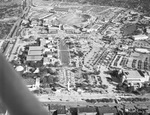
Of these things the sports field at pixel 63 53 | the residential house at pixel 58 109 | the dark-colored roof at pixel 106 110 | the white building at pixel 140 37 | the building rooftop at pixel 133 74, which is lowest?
the white building at pixel 140 37

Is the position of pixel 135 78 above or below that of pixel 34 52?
below

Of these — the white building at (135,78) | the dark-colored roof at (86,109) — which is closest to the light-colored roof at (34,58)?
the white building at (135,78)

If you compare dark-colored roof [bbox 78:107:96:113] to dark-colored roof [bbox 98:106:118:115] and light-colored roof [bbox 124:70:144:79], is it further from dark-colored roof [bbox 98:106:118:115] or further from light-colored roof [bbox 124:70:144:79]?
light-colored roof [bbox 124:70:144:79]

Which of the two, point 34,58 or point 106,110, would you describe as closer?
point 106,110

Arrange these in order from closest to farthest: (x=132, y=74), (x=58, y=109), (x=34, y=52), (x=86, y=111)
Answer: (x=86, y=111)
(x=58, y=109)
(x=132, y=74)
(x=34, y=52)

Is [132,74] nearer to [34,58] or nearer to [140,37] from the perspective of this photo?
[34,58]

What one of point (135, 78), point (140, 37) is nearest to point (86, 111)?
point (135, 78)

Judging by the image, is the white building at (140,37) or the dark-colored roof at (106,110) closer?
the dark-colored roof at (106,110)

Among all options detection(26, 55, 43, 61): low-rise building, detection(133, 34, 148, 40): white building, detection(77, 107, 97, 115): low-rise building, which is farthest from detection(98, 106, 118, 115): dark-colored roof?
detection(133, 34, 148, 40): white building

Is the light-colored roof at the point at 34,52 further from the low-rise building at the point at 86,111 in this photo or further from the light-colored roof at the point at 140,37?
the light-colored roof at the point at 140,37
